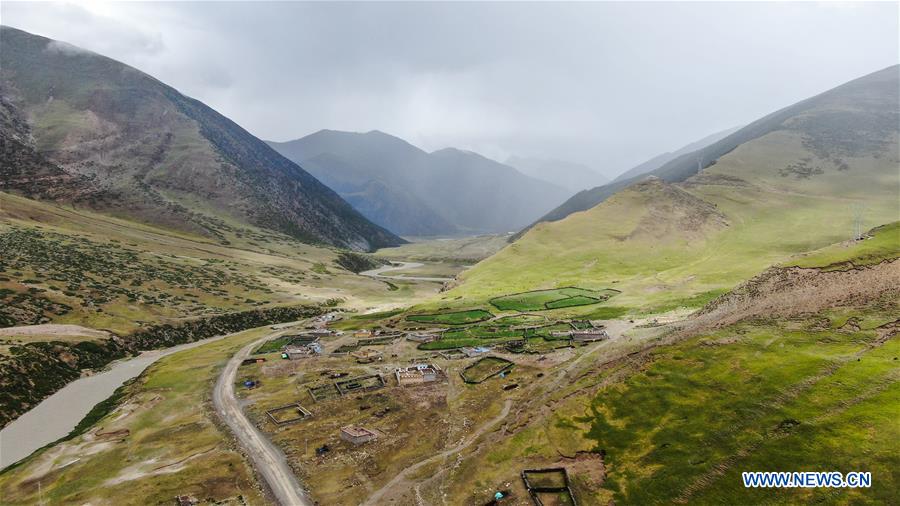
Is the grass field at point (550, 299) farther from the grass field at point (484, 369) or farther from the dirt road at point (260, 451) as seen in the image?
the dirt road at point (260, 451)

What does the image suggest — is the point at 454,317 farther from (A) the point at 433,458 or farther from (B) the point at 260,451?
(A) the point at 433,458

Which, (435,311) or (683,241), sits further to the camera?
(683,241)

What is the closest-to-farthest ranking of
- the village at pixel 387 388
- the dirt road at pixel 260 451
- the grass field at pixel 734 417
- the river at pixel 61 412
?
the grass field at pixel 734 417 → the dirt road at pixel 260 451 → the village at pixel 387 388 → the river at pixel 61 412

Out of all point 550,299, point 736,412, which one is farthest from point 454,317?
point 736,412

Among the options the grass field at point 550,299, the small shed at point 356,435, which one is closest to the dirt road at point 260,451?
the small shed at point 356,435

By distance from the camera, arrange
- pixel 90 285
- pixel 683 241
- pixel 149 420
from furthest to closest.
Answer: pixel 683 241, pixel 90 285, pixel 149 420

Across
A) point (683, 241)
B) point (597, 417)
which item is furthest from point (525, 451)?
point (683, 241)

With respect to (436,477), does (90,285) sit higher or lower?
higher

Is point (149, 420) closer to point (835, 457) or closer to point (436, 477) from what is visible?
point (436, 477)
